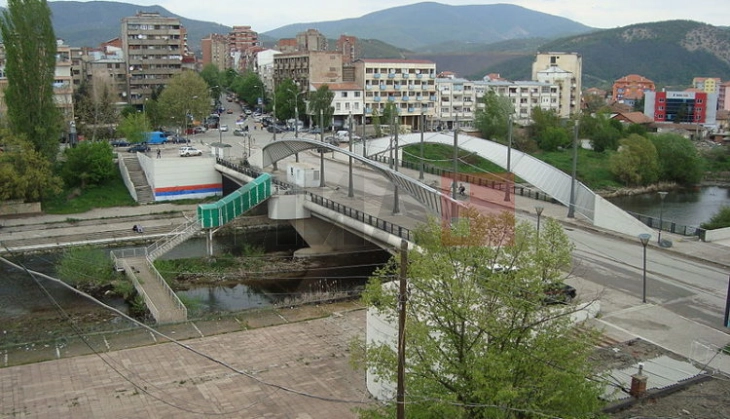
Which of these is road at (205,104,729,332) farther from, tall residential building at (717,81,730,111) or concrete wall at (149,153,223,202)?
tall residential building at (717,81,730,111)

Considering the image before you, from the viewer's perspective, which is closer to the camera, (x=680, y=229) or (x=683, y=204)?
(x=680, y=229)

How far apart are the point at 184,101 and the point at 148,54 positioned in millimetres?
25871

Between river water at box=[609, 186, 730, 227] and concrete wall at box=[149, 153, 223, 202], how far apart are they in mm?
28200

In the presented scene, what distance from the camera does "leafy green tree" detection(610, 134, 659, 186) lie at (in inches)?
2217

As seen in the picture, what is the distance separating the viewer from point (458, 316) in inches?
404

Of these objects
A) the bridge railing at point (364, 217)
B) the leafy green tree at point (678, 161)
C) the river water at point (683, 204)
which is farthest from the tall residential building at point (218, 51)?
the bridge railing at point (364, 217)

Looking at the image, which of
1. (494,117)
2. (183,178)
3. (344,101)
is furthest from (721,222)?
(344,101)

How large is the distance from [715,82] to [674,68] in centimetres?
7504

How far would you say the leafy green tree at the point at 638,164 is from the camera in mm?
56316

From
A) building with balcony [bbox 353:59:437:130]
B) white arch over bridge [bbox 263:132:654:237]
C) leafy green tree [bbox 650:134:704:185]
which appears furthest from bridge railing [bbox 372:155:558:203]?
building with balcony [bbox 353:59:437:130]

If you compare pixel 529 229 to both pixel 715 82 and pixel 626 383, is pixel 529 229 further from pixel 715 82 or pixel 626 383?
pixel 715 82

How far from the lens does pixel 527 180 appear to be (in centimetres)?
3234

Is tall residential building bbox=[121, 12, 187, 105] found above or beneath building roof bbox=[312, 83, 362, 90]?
above

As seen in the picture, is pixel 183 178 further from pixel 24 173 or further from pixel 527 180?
pixel 527 180
